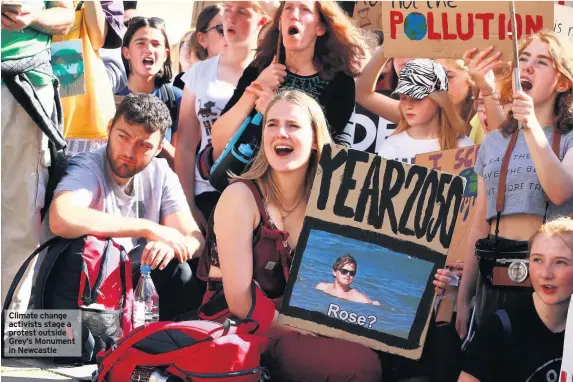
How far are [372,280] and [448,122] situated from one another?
174 cm

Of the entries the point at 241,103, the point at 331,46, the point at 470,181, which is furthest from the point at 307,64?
the point at 470,181

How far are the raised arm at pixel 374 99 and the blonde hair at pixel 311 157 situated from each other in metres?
1.32

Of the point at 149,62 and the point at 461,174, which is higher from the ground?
the point at 149,62

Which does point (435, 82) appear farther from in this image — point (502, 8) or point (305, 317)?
point (305, 317)

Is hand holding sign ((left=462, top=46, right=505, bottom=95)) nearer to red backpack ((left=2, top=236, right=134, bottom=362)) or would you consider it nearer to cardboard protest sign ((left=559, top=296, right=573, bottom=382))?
cardboard protest sign ((left=559, top=296, right=573, bottom=382))

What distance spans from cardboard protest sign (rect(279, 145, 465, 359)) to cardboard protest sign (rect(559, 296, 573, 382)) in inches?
30.5

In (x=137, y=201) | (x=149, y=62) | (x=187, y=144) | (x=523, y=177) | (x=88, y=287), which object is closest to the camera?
(x=523, y=177)

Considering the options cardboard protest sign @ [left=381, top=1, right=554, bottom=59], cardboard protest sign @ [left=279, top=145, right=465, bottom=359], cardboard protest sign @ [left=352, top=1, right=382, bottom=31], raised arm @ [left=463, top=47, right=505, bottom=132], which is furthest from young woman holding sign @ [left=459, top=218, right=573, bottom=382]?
cardboard protest sign @ [left=352, top=1, right=382, bottom=31]

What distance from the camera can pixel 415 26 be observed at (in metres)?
5.26

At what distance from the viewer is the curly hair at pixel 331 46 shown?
5523mm

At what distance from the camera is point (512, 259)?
446cm

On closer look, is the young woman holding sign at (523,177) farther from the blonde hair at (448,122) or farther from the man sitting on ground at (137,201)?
the man sitting on ground at (137,201)

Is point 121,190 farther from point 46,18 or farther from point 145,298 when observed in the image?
point 46,18

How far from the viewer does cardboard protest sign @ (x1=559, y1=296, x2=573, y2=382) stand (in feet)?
12.1
